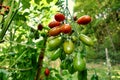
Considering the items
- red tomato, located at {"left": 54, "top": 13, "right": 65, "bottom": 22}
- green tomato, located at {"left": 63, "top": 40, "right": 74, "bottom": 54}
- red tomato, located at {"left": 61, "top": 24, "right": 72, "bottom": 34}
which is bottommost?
green tomato, located at {"left": 63, "top": 40, "right": 74, "bottom": 54}

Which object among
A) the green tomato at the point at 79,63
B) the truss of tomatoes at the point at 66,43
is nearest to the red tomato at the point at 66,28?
the truss of tomatoes at the point at 66,43

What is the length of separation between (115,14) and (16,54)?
14.0m

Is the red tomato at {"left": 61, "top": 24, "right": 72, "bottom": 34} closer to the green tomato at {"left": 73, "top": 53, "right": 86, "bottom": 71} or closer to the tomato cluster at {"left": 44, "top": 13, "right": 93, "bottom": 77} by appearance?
the tomato cluster at {"left": 44, "top": 13, "right": 93, "bottom": 77}

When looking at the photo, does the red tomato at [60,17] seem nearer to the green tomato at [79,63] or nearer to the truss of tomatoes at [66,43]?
the truss of tomatoes at [66,43]

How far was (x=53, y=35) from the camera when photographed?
3.94 ft

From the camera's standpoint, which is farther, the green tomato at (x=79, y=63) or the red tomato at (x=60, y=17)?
the red tomato at (x=60, y=17)

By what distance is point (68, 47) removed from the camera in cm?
112

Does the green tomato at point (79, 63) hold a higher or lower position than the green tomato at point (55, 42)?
lower

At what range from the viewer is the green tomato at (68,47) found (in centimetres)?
112

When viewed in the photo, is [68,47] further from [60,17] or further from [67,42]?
[60,17]

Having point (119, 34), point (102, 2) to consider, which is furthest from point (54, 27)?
point (119, 34)

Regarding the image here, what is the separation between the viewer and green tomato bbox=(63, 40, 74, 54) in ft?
3.67

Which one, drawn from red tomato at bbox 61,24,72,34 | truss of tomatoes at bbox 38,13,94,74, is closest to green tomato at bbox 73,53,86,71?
truss of tomatoes at bbox 38,13,94,74

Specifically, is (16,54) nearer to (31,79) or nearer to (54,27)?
(31,79)
